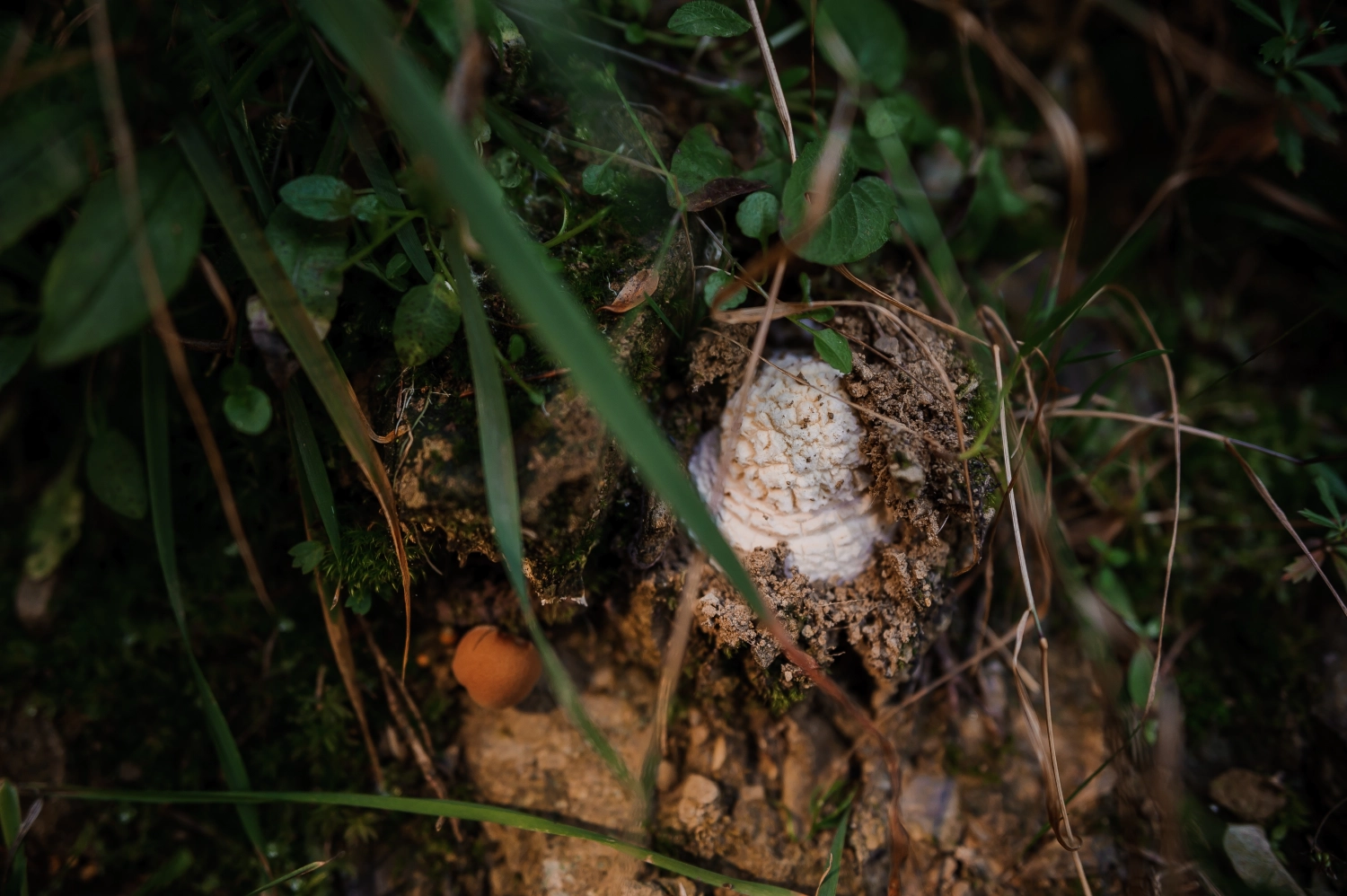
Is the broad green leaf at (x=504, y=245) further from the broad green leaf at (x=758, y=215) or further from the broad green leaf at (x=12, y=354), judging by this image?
the broad green leaf at (x=12, y=354)

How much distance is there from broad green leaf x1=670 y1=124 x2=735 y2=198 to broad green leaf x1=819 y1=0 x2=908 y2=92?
20.8 inches

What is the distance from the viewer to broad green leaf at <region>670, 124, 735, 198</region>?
4.70 ft

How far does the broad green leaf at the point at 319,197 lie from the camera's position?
1242 mm

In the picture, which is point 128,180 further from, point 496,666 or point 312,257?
point 496,666

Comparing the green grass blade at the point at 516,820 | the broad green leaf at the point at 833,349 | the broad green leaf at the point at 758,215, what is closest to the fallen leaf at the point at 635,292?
the broad green leaf at the point at 758,215

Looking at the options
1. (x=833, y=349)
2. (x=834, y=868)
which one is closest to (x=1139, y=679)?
(x=834, y=868)

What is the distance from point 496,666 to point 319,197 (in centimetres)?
96

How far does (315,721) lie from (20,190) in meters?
1.20

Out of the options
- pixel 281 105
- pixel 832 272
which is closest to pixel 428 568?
pixel 281 105

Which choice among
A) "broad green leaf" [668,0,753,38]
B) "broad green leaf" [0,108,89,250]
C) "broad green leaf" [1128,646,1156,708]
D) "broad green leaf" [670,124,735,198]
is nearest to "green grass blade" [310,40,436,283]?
"broad green leaf" [0,108,89,250]

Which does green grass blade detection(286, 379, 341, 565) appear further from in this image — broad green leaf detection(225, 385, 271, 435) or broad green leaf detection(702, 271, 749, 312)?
broad green leaf detection(702, 271, 749, 312)

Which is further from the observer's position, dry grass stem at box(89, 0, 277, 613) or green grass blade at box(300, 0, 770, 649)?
dry grass stem at box(89, 0, 277, 613)

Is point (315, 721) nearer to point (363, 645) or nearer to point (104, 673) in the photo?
point (363, 645)

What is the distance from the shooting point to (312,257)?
1281 millimetres
